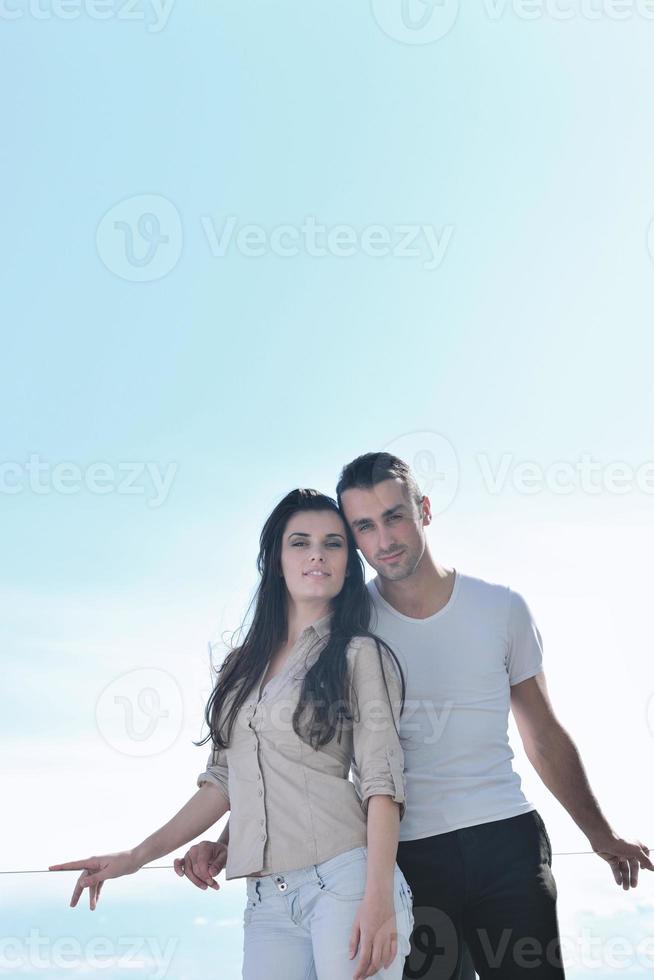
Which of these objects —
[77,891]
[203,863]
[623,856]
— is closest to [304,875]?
[203,863]

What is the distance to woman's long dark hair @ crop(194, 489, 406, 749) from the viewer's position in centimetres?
173

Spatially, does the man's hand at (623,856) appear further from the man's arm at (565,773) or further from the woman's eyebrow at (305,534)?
the woman's eyebrow at (305,534)

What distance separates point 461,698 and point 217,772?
528 mm

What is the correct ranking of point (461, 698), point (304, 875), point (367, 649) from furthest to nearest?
point (461, 698) < point (367, 649) < point (304, 875)

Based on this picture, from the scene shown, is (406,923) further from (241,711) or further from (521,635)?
(521,635)

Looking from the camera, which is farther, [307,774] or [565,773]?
[565,773]

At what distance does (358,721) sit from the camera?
5.68 ft

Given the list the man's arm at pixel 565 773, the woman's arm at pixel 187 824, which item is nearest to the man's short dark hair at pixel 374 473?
the man's arm at pixel 565 773

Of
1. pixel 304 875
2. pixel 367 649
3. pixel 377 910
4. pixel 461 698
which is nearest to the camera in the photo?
pixel 377 910

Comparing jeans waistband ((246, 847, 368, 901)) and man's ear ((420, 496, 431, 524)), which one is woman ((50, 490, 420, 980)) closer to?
jeans waistband ((246, 847, 368, 901))

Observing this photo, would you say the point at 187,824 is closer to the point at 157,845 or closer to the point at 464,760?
the point at 157,845

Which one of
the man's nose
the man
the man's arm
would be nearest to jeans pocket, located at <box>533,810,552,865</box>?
the man

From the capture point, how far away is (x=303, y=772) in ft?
5.64

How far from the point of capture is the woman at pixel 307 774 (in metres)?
1.58
